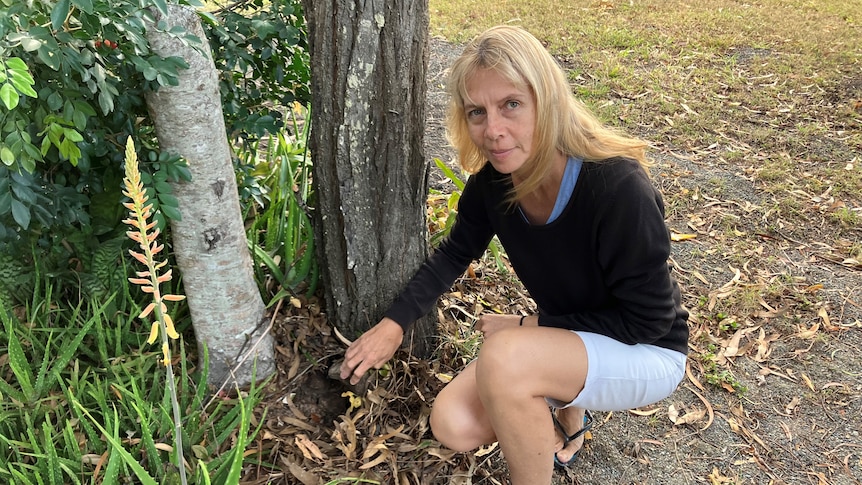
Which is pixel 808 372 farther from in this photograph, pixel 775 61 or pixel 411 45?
pixel 775 61

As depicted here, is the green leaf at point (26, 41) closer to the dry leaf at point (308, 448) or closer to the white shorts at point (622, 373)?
the dry leaf at point (308, 448)

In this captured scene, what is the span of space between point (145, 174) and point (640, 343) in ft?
5.08

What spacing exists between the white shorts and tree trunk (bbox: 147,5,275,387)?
1.06 m

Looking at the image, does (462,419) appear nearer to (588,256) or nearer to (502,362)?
(502,362)

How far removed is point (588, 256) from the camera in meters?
1.96

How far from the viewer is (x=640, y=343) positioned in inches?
79.1

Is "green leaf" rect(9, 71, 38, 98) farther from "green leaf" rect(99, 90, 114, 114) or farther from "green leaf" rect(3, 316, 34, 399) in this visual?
"green leaf" rect(3, 316, 34, 399)

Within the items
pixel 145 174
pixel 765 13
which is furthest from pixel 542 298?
pixel 765 13

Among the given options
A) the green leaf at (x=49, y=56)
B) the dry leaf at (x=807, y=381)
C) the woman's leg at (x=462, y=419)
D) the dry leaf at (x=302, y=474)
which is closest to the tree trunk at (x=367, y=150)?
the woman's leg at (x=462, y=419)

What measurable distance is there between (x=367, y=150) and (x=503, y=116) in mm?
466

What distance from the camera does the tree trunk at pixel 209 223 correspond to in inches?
70.1

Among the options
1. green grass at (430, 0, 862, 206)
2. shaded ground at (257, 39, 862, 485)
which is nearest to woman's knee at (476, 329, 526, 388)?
shaded ground at (257, 39, 862, 485)

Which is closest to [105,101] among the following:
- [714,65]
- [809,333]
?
[809,333]

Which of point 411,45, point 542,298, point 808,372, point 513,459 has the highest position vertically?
point 411,45
